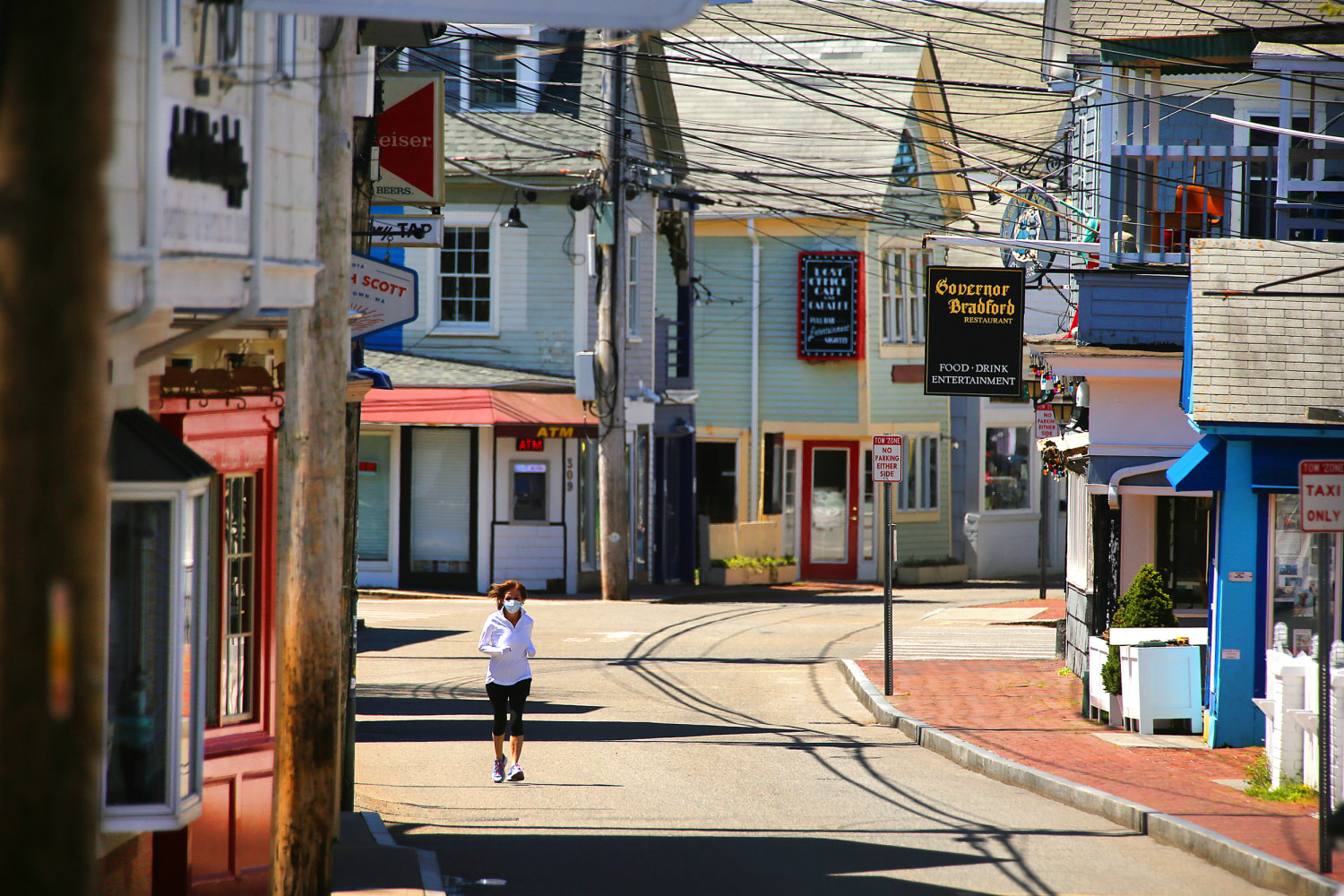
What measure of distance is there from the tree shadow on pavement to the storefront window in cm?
2623

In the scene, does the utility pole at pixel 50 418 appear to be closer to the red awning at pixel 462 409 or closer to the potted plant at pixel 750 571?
the red awning at pixel 462 409

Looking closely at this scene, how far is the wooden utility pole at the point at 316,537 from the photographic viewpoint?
6.76 metres

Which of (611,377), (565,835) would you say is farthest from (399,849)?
(611,377)

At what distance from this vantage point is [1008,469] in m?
35.0

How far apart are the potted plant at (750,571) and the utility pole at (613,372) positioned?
507 cm

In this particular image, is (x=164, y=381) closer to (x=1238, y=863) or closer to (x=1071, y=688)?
(x=1238, y=863)

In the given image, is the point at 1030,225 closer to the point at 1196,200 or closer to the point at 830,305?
the point at 1196,200

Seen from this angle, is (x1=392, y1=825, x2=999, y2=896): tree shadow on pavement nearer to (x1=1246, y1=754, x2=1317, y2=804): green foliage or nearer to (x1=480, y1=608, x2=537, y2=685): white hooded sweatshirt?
(x1=480, y1=608, x2=537, y2=685): white hooded sweatshirt

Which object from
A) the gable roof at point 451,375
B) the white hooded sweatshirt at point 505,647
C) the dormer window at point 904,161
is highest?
the dormer window at point 904,161

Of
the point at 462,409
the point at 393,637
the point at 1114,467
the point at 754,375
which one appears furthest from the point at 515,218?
the point at 1114,467

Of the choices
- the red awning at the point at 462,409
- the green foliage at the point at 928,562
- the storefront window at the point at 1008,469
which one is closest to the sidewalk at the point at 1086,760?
the red awning at the point at 462,409

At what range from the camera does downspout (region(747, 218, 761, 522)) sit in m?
32.3

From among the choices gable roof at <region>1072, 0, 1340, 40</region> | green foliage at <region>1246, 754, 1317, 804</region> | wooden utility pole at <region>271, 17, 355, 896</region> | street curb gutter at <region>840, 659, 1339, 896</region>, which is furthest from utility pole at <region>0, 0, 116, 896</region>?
gable roof at <region>1072, 0, 1340, 40</region>

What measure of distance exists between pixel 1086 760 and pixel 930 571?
20.9 m
